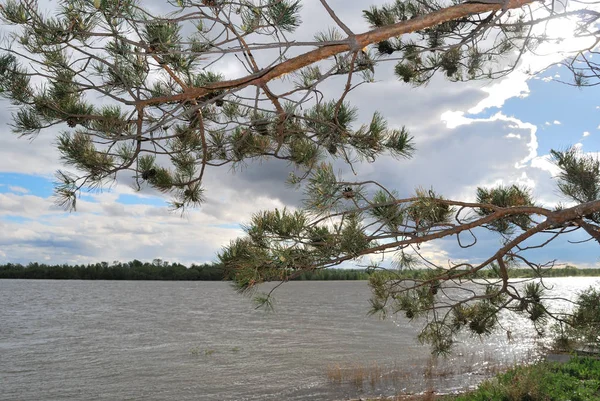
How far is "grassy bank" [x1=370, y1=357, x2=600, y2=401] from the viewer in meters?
4.67

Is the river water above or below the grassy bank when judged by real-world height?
below

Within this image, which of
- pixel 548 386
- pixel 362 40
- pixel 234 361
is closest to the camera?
pixel 362 40

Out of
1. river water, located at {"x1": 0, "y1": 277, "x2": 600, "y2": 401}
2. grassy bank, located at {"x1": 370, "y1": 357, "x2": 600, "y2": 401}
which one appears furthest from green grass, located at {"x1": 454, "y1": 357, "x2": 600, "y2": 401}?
river water, located at {"x1": 0, "y1": 277, "x2": 600, "y2": 401}

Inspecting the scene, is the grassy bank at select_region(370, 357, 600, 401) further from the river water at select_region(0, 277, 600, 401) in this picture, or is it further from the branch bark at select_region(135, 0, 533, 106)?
the branch bark at select_region(135, 0, 533, 106)

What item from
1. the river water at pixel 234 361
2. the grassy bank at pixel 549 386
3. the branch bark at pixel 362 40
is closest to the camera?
the branch bark at pixel 362 40

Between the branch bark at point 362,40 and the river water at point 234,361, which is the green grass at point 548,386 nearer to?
the river water at point 234,361

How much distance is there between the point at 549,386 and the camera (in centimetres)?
495

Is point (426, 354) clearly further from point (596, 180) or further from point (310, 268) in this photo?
point (310, 268)

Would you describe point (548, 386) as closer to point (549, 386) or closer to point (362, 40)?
point (549, 386)

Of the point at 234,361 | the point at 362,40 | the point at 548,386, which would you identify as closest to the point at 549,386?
the point at 548,386

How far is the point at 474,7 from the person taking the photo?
9.86ft

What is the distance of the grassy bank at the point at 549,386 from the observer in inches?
184

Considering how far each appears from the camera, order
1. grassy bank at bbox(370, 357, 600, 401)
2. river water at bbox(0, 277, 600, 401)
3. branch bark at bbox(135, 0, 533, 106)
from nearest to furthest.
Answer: branch bark at bbox(135, 0, 533, 106) → grassy bank at bbox(370, 357, 600, 401) → river water at bbox(0, 277, 600, 401)

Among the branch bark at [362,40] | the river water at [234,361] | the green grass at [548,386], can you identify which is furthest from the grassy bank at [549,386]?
the branch bark at [362,40]
